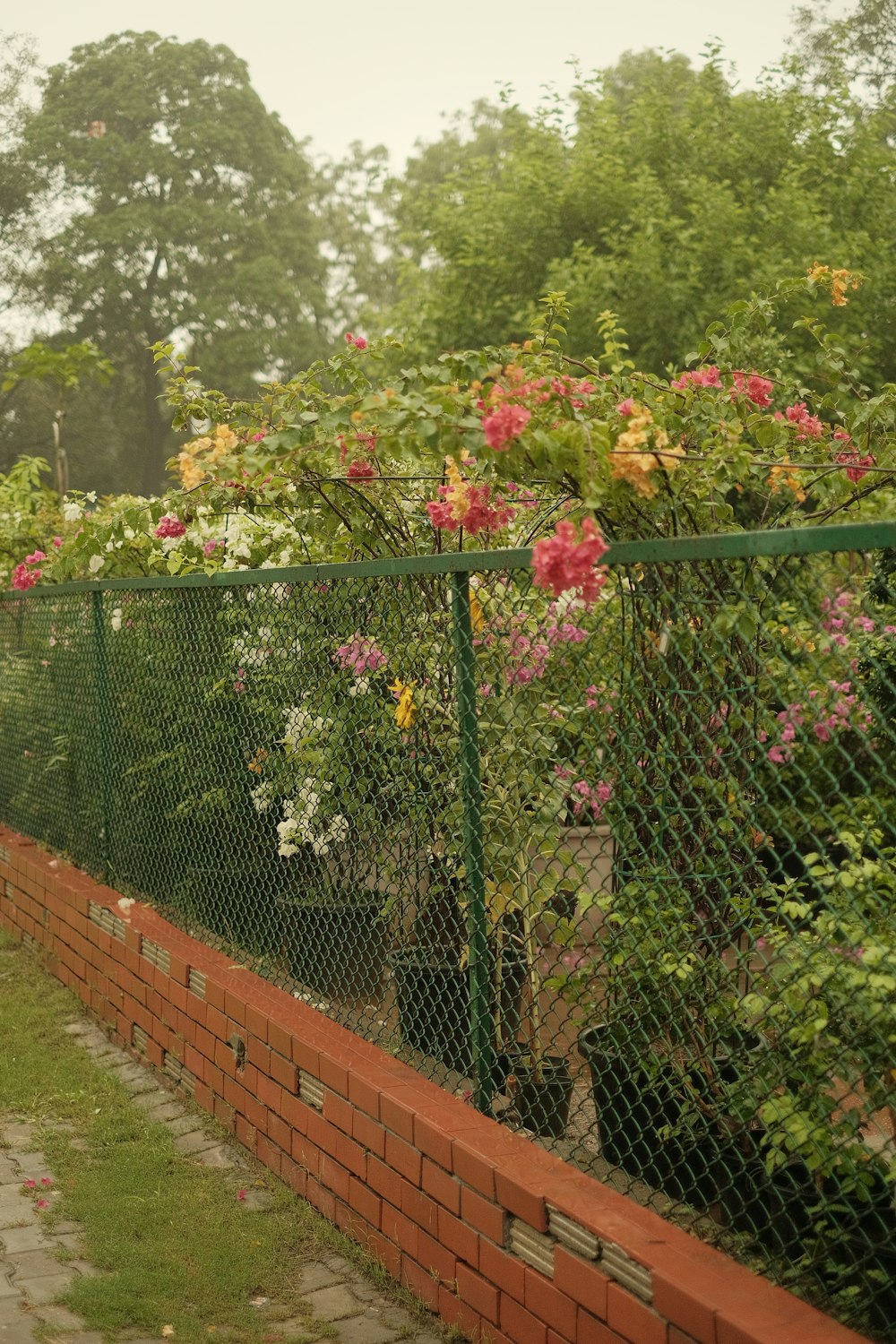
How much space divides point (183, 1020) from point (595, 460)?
270 cm

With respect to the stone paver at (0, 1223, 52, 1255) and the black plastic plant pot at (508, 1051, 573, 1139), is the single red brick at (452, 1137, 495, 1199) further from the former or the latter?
the stone paver at (0, 1223, 52, 1255)

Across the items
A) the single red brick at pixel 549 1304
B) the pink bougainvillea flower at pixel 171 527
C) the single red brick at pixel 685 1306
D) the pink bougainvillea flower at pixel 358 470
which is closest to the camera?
the single red brick at pixel 685 1306

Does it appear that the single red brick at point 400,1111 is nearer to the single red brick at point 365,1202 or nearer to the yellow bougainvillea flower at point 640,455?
the single red brick at point 365,1202

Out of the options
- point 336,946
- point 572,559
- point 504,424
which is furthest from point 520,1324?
point 504,424

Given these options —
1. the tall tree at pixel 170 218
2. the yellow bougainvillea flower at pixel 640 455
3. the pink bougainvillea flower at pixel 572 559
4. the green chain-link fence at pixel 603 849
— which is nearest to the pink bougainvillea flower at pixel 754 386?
the green chain-link fence at pixel 603 849

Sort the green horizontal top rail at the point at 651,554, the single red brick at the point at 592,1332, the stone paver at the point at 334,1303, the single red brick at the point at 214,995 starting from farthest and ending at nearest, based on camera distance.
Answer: the single red brick at the point at 214,995
the stone paver at the point at 334,1303
the single red brick at the point at 592,1332
the green horizontal top rail at the point at 651,554

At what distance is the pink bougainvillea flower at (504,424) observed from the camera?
2.81 m

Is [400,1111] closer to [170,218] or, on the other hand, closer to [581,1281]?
[581,1281]

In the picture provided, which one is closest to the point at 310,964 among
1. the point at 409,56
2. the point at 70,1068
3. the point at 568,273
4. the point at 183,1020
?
the point at 183,1020

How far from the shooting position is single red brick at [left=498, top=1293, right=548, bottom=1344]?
2.76 m

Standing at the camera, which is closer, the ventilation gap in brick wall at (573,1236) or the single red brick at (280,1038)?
the ventilation gap in brick wall at (573,1236)

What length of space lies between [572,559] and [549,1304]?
1447 millimetres

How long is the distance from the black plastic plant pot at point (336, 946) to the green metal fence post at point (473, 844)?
55 centimetres

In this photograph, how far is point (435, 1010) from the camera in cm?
355
